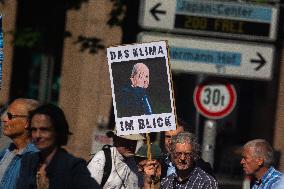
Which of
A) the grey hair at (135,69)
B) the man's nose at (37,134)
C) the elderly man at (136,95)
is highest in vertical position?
the grey hair at (135,69)

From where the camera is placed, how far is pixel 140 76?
8398mm

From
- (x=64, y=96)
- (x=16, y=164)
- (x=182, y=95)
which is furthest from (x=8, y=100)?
(x=16, y=164)

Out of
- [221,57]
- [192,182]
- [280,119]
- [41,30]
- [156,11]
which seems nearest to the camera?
[192,182]

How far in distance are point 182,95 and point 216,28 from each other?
37.1ft

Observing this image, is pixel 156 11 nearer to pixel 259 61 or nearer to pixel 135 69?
pixel 259 61

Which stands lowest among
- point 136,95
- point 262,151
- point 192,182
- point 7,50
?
point 192,182

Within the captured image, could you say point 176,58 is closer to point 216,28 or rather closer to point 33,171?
point 216,28

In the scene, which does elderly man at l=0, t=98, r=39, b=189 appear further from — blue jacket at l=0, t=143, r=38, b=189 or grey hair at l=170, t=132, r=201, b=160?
grey hair at l=170, t=132, r=201, b=160

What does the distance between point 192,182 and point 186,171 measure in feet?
0.29

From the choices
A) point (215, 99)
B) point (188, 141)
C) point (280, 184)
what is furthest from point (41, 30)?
point (280, 184)

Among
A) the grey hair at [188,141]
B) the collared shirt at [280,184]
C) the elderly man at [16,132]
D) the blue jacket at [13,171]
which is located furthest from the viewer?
the grey hair at [188,141]

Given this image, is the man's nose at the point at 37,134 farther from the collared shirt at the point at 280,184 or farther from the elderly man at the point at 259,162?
the elderly man at the point at 259,162

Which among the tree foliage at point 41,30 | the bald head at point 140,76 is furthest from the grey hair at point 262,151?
the tree foliage at point 41,30

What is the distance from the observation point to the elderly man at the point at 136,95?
8367 mm
